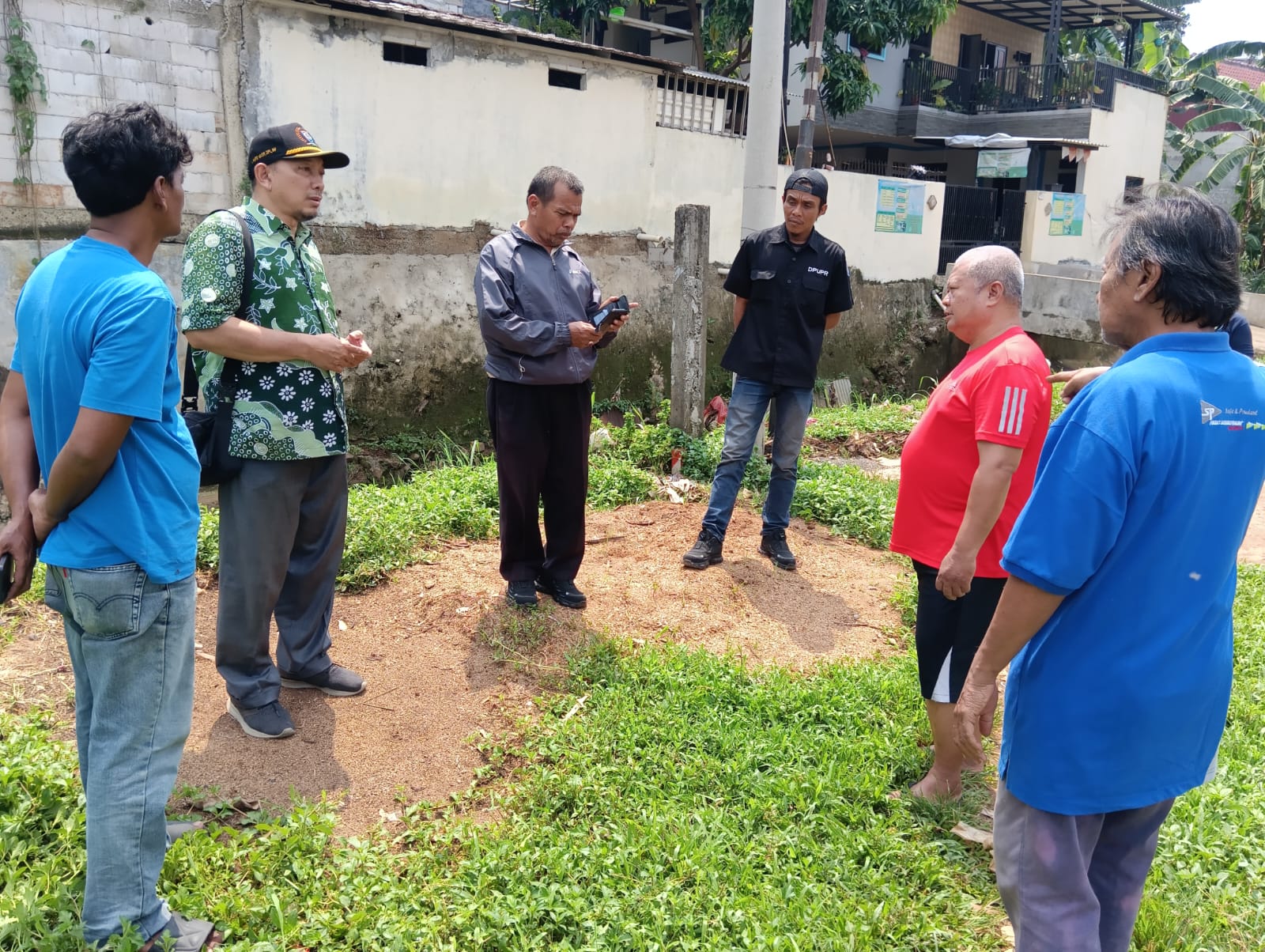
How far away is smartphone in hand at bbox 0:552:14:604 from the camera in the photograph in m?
2.25

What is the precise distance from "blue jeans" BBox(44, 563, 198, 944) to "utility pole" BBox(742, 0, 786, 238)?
548 centimetres

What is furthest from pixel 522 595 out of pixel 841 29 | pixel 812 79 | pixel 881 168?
pixel 881 168

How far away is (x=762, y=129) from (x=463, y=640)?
4480 millimetres

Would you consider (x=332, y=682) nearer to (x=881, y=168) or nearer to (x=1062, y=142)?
(x=1062, y=142)

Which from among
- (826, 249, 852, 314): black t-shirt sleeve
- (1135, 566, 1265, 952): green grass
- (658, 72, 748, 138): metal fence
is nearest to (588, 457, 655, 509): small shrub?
(826, 249, 852, 314): black t-shirt sleeve

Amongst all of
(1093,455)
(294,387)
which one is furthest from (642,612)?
(1093,455)

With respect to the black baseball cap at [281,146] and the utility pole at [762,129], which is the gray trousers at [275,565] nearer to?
the black baseball cap at [281,146]

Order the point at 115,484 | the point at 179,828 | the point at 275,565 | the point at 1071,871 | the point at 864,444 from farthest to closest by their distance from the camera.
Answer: the point at 864,444
the point at 275,565
the point at 179,828
the point at 115,484
the point at 1071,871

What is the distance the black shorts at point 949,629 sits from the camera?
3023mm

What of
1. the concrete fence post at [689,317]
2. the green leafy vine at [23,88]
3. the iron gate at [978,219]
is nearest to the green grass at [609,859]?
the concrete fence post at [689,317]

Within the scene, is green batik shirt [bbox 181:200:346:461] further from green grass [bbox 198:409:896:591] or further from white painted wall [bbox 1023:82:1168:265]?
white painted wall [bbox 1023:82:1168:265]

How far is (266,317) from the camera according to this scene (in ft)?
10.7

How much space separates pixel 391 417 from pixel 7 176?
10.5 feet

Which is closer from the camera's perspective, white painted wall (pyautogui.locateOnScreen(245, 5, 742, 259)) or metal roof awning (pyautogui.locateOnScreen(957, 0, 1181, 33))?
white painted wall (pyautogui.locateOnScreen(245, 5, 742, 259))
